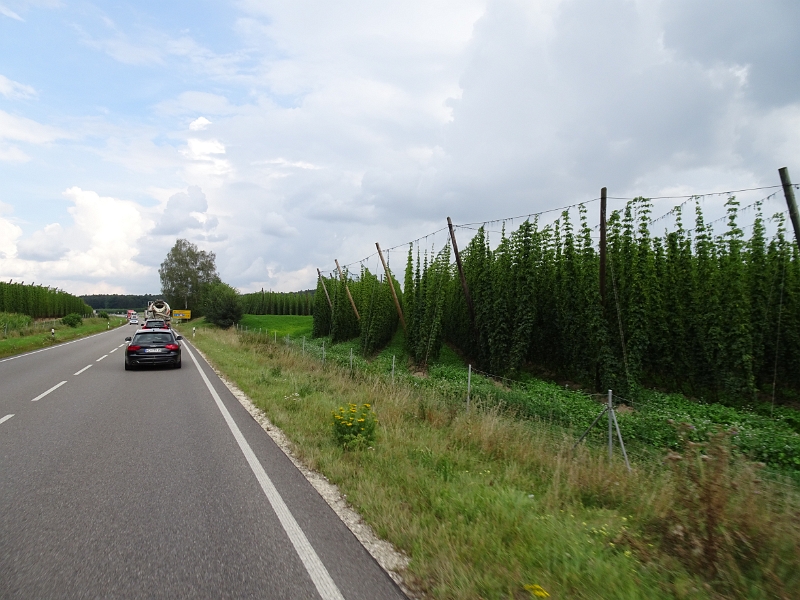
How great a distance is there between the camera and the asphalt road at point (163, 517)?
3508mm

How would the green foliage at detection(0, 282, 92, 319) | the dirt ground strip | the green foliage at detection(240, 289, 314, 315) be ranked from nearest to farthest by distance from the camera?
1. the dirt ground strip
2. the green foliage at detection(0, 282, 92, 319)
3. the green foliage at detection(240, 289, 314, 315)

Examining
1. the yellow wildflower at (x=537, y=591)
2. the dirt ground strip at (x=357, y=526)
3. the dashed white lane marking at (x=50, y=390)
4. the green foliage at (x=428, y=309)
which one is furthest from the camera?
the green foliage at (x=428, y=309)

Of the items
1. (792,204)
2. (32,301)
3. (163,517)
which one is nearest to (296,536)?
(163,517)

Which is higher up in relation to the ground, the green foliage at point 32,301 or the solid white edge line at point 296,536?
the green foliage at point 32,301

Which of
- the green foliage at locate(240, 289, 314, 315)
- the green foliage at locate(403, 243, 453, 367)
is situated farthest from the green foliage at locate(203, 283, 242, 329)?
the green foliage at locate(403, 243, 453, 367)

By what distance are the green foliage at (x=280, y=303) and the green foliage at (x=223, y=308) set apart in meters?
36.9

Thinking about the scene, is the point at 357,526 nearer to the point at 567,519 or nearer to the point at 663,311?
the point at 567,519

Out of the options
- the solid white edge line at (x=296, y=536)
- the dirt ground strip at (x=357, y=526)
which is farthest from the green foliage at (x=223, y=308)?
the solid white edge line at (x=296, y=536)

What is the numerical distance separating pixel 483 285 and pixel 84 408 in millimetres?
14798

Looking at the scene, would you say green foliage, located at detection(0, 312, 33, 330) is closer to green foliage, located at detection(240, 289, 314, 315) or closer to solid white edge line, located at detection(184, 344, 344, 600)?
solid white edge line, located at detection(184, 344, 344, 600)

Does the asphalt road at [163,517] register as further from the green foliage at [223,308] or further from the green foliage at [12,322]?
the green foliage at [223,308]

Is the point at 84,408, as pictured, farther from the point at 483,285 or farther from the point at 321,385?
the point at 483,285

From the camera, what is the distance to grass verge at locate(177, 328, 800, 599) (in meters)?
3.44

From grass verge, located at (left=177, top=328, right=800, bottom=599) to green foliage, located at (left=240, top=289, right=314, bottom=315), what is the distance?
9644cm
